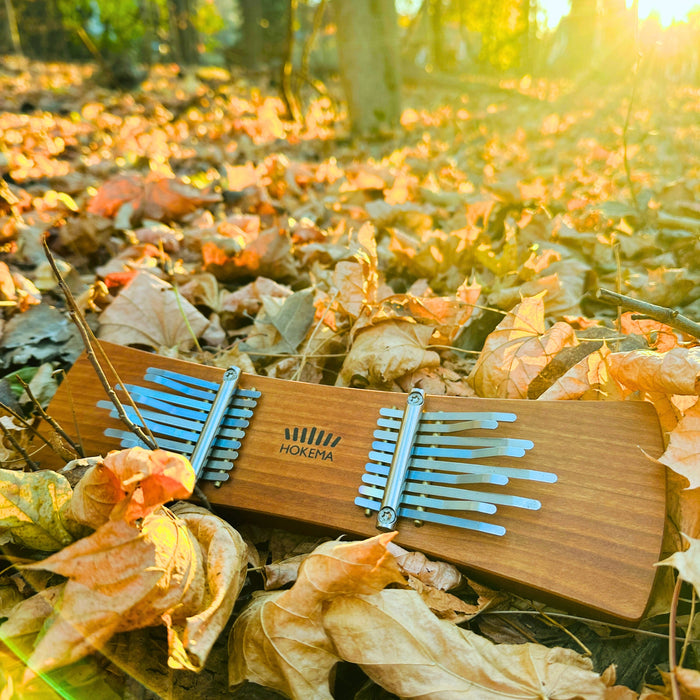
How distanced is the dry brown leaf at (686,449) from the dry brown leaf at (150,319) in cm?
130

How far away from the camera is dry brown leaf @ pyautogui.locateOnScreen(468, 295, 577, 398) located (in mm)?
1345

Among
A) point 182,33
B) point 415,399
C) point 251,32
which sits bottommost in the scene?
point 415,399

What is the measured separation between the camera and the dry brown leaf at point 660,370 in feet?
3.23

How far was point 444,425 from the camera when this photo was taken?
3.93 ft

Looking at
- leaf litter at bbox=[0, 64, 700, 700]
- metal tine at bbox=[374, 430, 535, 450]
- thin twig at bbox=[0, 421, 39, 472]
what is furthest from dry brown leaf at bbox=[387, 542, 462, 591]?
thin twig at bbox=[0, 421, 39, 472]

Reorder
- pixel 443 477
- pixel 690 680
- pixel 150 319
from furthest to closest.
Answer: pixel 150 319 → pixel 443 477 → pixel 690 680

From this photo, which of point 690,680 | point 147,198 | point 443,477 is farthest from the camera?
point 147,198

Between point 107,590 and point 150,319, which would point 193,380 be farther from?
point 107,590

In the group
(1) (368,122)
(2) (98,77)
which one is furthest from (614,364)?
(2) (98,77)

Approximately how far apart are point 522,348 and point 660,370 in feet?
1.20

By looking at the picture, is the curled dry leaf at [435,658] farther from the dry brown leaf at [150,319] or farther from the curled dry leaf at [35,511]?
the dry brown leaf at [150,319]

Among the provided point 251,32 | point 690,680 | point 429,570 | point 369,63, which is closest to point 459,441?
point 429,570

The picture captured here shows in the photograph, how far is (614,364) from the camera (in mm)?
1125

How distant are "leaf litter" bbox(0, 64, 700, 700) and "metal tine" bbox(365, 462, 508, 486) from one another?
0.50ft
